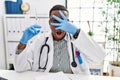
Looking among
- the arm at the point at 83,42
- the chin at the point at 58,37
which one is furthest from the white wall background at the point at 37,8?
the arm at the point at 83,42

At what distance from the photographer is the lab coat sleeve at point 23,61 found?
1.46 meters

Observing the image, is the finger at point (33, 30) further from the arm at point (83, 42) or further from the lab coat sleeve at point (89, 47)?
the lab coat sleeve at point (89, 47)

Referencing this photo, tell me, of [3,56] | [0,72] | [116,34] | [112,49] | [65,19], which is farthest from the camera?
[3,56]

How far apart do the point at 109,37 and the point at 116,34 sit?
0.39 ft

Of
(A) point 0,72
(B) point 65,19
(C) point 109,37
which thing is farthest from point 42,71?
(C) point 109,37

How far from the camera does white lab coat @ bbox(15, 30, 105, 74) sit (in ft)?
4.45

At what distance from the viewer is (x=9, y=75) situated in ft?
4.58

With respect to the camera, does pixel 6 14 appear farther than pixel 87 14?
No

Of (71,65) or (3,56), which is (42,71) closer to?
(71,65)

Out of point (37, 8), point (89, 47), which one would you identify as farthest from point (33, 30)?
point (37, 8)

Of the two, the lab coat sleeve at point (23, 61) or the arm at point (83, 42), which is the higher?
the arm at point (83, 42)

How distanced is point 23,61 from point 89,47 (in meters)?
0.59

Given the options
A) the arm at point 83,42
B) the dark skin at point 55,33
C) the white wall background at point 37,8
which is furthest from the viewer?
the white wall background at point 37,8

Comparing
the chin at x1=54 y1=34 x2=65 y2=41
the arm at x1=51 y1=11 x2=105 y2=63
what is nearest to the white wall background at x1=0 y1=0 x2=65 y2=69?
the chin at x1=54 y1=34 x2=65 y2=41
